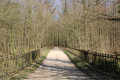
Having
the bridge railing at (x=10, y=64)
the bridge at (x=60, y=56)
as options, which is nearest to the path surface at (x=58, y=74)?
the bridge at (x=60, y=56)

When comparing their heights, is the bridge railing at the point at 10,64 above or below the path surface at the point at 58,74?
above

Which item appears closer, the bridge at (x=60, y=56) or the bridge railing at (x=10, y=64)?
the bridge railing at (x=10, y=64)

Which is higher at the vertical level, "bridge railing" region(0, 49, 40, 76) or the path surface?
"bridge railing" region(0, 49, 40, 76)

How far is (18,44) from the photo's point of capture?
16.5 m

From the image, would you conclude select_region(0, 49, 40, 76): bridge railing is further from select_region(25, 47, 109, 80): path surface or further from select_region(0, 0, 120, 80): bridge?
select_region(25, 47, 109, 80): path surface

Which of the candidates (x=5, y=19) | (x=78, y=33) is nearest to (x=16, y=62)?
(x=5, y=19)

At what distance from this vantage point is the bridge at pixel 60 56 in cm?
1034

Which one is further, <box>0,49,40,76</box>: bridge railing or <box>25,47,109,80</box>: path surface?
<box>25,47,109,80</box>: path surface

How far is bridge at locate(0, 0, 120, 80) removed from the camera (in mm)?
10344

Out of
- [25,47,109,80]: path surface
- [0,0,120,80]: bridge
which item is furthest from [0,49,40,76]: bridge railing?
[25,47,109,80]: path surface

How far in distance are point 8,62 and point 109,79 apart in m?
6.21

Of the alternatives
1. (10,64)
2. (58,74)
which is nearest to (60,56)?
(58,74)

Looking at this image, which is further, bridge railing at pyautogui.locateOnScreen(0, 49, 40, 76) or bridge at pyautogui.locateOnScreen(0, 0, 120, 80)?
bridge at pyautogui.locateOnScreen(0, 0, 120, 80)

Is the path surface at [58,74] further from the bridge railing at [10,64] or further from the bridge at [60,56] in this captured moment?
the bridge railing at [10,64]
